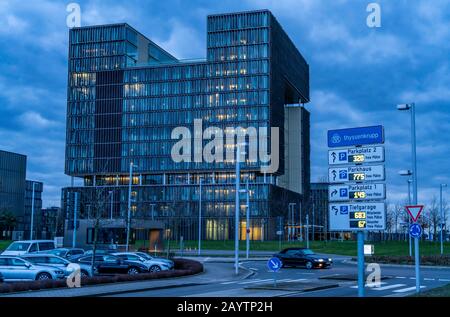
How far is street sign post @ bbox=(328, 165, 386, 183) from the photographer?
38.4 ft

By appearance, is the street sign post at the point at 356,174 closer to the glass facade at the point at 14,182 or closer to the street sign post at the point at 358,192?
the street sign post at the point at 358,192

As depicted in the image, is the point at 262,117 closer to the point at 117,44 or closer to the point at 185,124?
the point at 185,124

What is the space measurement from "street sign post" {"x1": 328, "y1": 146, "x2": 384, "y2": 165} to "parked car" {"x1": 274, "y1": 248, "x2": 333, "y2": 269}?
101 feet

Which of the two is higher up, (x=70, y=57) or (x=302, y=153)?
(x=70, y=57)

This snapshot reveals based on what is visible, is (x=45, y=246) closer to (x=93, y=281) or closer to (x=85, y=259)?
(x=85, y=259)

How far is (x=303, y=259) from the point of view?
1678 inches

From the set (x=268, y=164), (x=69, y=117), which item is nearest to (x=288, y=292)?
(x=268, y=164)

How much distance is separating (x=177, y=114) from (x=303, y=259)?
3873 inches

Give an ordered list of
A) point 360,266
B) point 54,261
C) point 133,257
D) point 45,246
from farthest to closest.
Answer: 1. point 45,246
2. point 133,257
3. point 54,261
4. point 360,266

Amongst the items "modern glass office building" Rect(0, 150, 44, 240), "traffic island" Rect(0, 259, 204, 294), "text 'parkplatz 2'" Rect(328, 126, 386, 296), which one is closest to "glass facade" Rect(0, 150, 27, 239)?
"modern glass office building" Rect(0, 150, 44, 240)

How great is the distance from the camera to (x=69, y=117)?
469ft

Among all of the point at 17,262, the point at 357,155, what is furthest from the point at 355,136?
the point at 17,262
